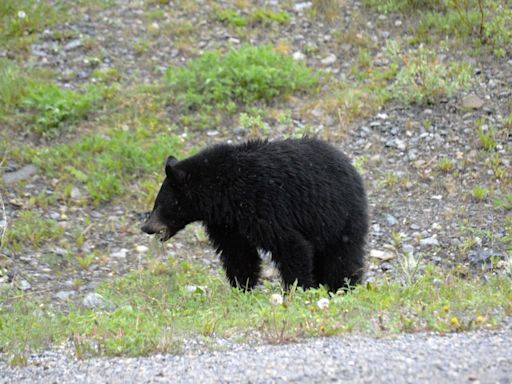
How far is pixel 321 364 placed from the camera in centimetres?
490

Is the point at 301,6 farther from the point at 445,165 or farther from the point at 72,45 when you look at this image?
the point at 445,165

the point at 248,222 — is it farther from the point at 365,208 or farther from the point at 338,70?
the point at 338,70

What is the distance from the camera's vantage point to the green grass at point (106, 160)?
1063cm

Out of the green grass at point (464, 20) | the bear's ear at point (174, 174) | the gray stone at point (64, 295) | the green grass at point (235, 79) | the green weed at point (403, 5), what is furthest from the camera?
the green weed at point (403, 5)

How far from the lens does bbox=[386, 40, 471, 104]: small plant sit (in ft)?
37.8

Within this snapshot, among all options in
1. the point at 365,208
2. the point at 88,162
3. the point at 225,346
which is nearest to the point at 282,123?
the point at 88,162

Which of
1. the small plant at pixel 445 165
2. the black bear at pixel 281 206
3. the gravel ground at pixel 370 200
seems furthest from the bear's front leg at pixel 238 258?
the small plant at pixel 445 165

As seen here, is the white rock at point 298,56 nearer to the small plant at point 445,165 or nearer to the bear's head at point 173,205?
the small plant at point 445,165

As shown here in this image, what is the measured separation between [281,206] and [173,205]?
1220 mm

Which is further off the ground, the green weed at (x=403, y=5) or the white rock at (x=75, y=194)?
the green weed at (x=403, y=5)

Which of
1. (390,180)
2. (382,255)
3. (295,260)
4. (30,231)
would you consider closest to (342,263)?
(295,260)

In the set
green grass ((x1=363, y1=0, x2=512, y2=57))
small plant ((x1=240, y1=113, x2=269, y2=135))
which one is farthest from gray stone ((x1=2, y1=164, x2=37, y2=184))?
green grass ((x1=363, y1=0, x2=512, y2=57))

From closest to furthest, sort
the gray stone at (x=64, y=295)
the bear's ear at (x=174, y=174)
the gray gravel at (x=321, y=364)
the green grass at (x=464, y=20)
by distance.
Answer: the gray gravel at (x=321, y=364) → the bear's ear at (x=174, y=174) → the gray stone at (x=64, y=295) → the green grass at (x=464, y=20)

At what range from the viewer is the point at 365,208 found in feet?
26.8
